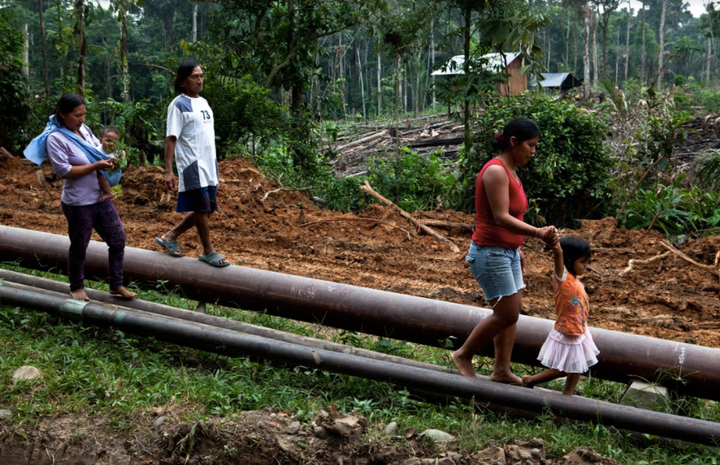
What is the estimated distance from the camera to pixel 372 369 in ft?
13.7

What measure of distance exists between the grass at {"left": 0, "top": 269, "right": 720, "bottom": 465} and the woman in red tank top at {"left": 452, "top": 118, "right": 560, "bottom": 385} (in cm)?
63

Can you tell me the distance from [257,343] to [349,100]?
4411cm

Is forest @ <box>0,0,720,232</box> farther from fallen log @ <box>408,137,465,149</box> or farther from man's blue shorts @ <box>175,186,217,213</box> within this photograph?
fallen log @ <box>408,137,465,149</box>

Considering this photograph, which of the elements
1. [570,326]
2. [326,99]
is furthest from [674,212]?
[326,99]

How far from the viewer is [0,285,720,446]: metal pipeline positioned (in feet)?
12.1

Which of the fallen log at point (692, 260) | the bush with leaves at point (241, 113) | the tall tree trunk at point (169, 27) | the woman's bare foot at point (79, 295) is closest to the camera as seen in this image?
the woman's bare foot at point (79, 295)

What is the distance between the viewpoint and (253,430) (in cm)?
376

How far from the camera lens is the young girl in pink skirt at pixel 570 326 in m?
4.09

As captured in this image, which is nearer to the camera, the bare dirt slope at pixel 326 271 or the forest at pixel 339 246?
the bare dirt slope at pixel 326 271

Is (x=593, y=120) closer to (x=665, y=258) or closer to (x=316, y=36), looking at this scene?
(x=665, y=258)

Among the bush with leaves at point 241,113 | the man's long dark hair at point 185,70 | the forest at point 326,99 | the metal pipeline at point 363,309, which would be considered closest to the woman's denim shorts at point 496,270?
the metal pipeline at point 363,309

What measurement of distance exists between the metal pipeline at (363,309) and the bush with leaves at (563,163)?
4.75 metres

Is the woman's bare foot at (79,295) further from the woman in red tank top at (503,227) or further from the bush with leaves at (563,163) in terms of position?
the bush with leaves at (563,163)

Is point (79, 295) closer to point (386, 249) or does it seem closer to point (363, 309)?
point (363, 309)
